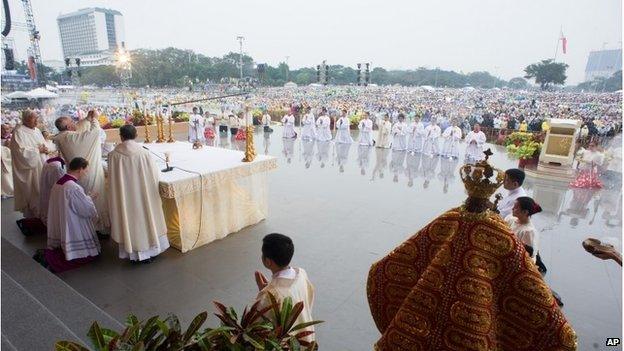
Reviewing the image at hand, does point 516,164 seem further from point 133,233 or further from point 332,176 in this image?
point 133,233

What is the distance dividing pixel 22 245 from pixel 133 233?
6.52 ft

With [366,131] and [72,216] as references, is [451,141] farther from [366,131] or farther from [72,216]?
[72,216]

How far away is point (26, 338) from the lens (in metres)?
2.80

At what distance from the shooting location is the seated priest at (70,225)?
13.6 ft

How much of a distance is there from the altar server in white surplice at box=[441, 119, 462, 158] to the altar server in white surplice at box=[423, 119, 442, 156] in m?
0.35

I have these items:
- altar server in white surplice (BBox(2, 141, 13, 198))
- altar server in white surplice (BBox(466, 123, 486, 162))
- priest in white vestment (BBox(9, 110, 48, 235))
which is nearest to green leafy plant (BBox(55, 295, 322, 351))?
priest in white vestment (BBox(9, 110, 48, 235))

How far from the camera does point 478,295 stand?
3.79ft

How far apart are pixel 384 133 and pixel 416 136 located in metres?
1.25

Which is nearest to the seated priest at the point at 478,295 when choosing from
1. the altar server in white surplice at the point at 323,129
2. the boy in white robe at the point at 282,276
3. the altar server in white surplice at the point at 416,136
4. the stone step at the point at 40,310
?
the boy in white robe at the point at 282,276

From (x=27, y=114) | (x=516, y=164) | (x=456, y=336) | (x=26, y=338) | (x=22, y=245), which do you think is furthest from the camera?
(x=516, y=164)

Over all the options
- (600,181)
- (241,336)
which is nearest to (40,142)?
(241,336)

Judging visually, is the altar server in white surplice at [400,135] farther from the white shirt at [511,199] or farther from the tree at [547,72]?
the tree at [547,72]

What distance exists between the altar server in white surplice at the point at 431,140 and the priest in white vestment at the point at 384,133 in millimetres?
1486

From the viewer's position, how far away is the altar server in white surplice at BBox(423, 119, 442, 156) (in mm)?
12656
